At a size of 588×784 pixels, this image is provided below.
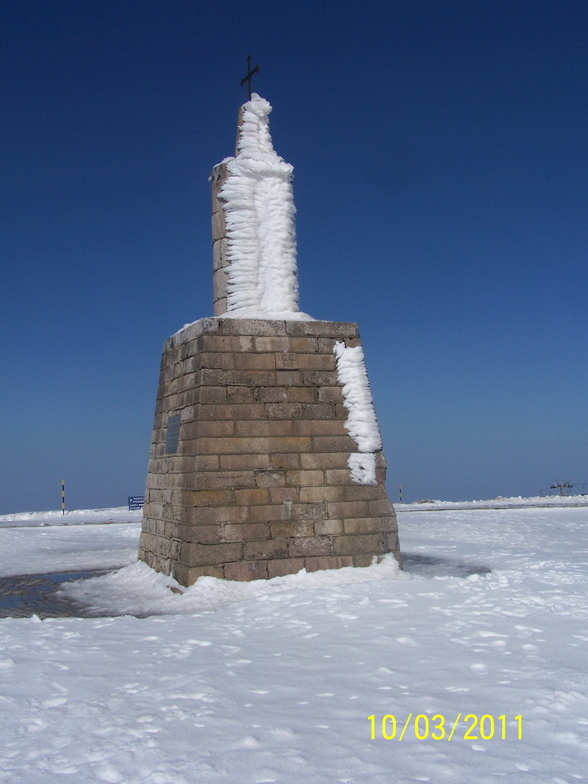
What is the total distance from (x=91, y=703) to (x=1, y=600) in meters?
4.40

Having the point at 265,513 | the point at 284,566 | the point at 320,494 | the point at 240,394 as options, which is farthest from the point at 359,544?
the point at 240,394

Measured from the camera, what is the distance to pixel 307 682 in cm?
439

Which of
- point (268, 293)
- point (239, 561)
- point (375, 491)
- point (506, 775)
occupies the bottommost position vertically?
point (506, 775)

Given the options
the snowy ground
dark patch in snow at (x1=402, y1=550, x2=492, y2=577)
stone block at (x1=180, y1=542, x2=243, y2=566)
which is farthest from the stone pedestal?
dark patch in snow at (x1=402, y1=550, x2=492, y2=577)

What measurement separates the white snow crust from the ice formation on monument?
76 cm

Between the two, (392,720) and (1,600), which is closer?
(392,720)

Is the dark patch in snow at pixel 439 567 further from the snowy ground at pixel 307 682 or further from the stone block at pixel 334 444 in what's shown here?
the stone block at pixel 334 444

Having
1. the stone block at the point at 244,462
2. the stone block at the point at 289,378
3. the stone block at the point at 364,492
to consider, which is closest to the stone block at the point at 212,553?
the stone block at the point at 244,462

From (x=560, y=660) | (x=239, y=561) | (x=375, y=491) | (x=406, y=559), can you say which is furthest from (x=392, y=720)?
(x=406, y=559)

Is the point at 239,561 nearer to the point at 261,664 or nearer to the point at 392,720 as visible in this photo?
the point at 261,664

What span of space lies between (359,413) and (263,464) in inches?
53.2

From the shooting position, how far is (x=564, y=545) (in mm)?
11383

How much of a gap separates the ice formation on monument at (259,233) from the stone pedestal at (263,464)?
602 mm

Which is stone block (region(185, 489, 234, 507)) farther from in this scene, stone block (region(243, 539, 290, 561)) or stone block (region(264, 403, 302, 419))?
stone block (region(264, 403, 302, 419))
